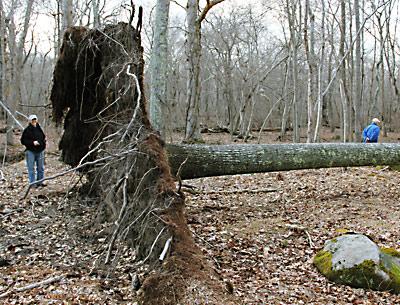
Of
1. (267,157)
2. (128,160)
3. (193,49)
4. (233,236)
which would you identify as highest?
(193,49)

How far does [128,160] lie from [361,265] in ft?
10.7

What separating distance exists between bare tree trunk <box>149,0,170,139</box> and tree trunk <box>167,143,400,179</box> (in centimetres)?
174

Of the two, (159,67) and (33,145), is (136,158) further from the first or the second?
(33,145)

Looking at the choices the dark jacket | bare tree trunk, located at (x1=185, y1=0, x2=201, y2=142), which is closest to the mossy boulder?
the dark jacket

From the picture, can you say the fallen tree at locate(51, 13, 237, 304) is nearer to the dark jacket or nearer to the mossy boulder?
the mossy boulder

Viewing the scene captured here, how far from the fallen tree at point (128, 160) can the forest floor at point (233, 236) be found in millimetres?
416

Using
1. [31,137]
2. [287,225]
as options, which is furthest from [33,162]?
[287,225]

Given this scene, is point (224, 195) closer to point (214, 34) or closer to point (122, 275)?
point (122, 275)

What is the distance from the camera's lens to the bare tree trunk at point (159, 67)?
8898 millimetres

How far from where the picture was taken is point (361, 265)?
5.04m

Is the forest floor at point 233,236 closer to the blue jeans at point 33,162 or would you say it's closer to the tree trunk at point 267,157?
the blue jeans at point 33,162

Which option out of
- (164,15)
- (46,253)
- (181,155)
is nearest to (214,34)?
(164,15)

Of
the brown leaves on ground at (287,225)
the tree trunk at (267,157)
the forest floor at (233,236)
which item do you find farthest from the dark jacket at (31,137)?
the tree trunk at (267,157)

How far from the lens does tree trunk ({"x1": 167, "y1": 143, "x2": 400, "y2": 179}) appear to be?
727cm
